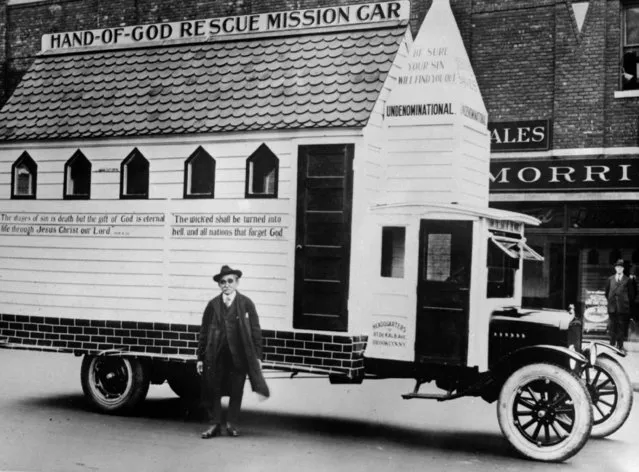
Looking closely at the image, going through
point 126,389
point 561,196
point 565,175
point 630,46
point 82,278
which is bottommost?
point 126,389

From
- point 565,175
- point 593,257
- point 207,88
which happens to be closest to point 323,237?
point 207,88

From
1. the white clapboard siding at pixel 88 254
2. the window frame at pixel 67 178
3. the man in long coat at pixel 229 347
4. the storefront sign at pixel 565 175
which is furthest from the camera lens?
the storefront sign at pixel 565 175

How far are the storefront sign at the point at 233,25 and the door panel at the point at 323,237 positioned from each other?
1.16 m

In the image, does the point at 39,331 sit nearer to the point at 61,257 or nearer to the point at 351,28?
the point at 61,257

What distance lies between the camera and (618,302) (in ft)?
47.2

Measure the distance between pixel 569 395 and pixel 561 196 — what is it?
9.36 m

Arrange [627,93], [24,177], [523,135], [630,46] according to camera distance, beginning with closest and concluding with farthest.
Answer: [24,177], [630,46], [627,93], [523,135]

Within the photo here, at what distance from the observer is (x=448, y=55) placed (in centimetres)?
668

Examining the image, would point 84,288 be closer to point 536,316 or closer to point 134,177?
point 134,177

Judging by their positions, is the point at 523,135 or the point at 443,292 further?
the point at 523,135

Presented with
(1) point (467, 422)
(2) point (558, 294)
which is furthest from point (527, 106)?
(1) point (467, 422)

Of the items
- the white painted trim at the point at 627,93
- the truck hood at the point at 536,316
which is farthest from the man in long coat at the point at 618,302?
the truck hood at the point at 536,316

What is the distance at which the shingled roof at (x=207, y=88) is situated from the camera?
7.00 metres

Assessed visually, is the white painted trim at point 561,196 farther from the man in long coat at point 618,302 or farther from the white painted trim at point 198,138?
the white painted trim at point 198,138
